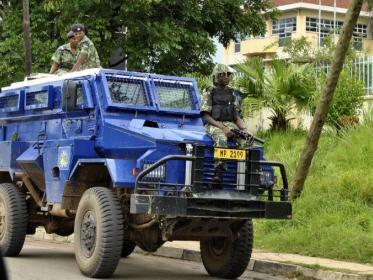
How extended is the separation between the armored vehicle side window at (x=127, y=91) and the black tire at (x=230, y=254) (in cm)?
202

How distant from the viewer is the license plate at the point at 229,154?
323 inches

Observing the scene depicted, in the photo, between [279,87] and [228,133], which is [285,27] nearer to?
[279,87]

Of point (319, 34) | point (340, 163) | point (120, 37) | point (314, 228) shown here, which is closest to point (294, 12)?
point (319, 34)

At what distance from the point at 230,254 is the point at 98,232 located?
1.81 m

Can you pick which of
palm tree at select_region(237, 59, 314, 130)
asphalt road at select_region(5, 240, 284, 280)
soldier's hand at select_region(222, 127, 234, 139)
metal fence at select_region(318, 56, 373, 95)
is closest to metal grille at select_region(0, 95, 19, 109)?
asphalt road at select_region(5, 240, 284, 280)

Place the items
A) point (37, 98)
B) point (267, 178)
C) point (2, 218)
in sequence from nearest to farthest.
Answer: point (267, 178) < point (2, 218) < point (37, 98)

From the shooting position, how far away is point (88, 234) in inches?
335

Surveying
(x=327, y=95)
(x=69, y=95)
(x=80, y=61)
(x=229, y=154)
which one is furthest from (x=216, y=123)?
(x=327, y=95)

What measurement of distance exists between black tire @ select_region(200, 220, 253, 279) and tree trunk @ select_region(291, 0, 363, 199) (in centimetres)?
352

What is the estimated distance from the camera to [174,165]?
27.1ft

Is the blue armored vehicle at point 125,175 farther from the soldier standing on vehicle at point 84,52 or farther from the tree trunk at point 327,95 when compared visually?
the tree trunk at point 327,95

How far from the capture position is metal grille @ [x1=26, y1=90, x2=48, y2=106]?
10.2 meters

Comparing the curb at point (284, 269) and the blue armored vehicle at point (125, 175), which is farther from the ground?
the blue armored vehicle at point (125, 175)

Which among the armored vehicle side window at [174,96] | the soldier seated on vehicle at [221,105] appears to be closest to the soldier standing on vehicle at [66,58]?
the armored vehicle side window at [174,96]
